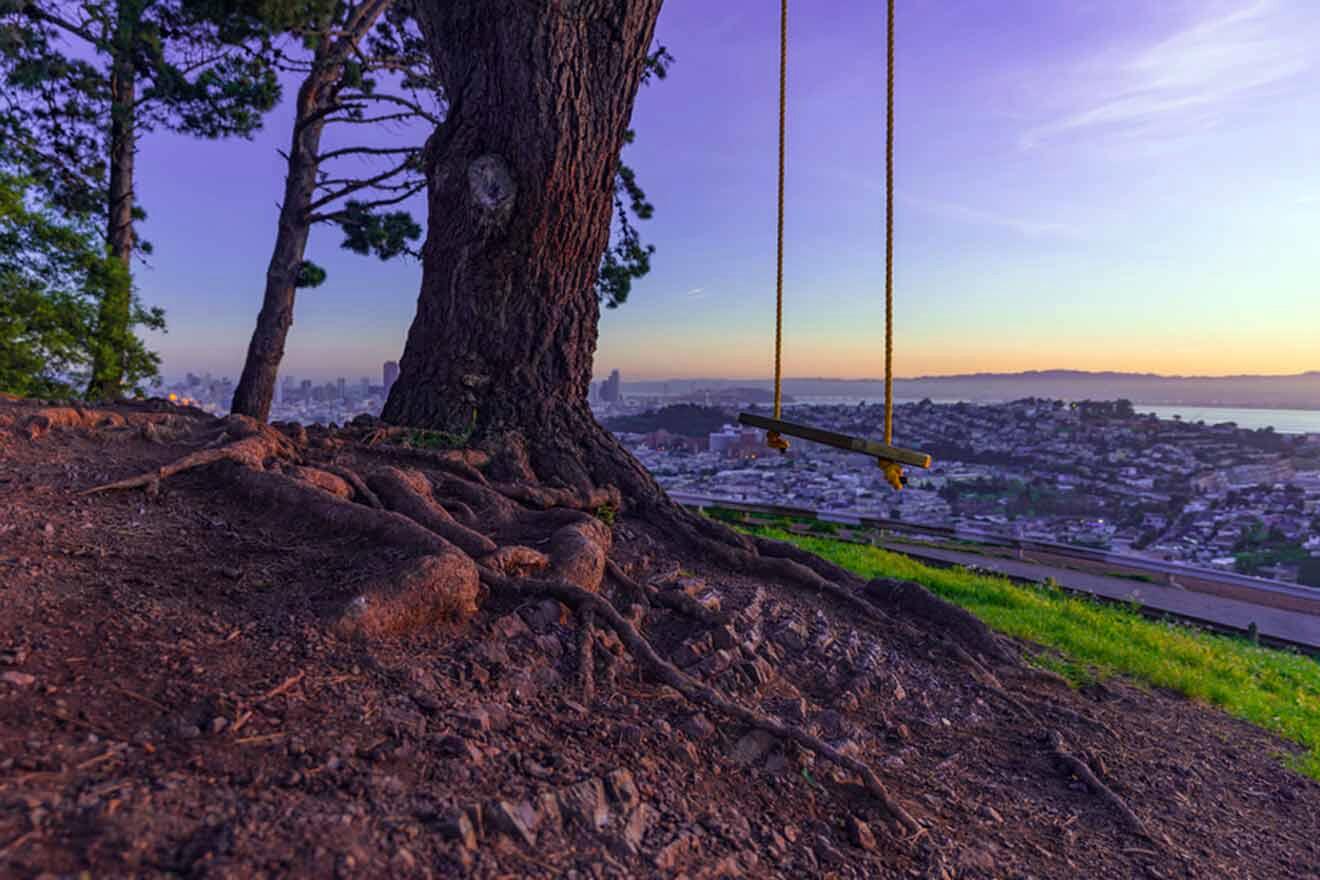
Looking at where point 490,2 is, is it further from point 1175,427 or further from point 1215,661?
point 1175,427

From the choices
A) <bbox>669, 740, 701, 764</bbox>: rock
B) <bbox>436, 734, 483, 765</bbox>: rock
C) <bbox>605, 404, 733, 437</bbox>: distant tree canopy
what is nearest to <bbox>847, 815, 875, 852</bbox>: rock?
<bbox>669, 740, 701, 764</bbox>: rock

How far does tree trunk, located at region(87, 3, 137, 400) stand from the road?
40.2 feet

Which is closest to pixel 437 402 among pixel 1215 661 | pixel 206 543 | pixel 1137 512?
pixel 206 543

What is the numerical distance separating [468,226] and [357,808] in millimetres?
4341

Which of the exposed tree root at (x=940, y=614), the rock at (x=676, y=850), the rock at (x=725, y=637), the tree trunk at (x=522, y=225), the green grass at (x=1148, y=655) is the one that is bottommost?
the green grass at (x=1148, y=655)

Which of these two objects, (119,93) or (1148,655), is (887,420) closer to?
(1148,655)

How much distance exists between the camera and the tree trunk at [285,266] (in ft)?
34.0

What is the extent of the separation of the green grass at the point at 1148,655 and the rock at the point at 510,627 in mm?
3681

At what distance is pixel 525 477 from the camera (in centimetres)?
501

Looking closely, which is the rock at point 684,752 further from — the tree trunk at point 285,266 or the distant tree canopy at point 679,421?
the distant tree canopy at point 679,421

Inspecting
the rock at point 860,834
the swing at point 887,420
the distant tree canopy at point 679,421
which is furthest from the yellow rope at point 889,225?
the distant tree canopy at point 679,421

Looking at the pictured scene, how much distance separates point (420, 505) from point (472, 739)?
182cm

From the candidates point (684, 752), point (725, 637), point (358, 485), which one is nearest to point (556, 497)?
point (358, 485)

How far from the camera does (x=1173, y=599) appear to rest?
1124cm
